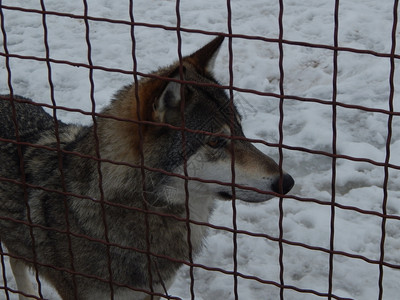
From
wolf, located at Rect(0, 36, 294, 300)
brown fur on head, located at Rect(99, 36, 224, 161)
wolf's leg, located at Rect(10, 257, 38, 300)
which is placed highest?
brown fur on head, located at Rect(99, 36, 224, 161)

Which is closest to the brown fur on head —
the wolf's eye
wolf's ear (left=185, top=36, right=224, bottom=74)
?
wolf's ear (left=185, top=36, right=224, bottom=74)

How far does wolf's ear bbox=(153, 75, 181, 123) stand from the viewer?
2545mm

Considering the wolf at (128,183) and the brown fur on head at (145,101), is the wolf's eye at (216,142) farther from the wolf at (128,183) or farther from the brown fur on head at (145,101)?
the brown fur on head at (145,101)

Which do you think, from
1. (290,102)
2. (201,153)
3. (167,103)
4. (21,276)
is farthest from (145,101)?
(290,102)

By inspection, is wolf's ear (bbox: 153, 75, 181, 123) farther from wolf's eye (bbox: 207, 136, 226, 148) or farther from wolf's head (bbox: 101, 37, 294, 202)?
wolf's eye (bbox: 207, 136, 226, 148)

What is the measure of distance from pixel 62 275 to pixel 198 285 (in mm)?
990

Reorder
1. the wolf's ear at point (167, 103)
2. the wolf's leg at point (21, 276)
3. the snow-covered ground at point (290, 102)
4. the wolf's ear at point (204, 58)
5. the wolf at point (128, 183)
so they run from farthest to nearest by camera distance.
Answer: the snow-covered ground at point (290, 102), the wolf's leg at point (21, 276), the wolf's ear at point (204, 58), the wolf at point (128, 183), the wolf's ear at point (167, 103)

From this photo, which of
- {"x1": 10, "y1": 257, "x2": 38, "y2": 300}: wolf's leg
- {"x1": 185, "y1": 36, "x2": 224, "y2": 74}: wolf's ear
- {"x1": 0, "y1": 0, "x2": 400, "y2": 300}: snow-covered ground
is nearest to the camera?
{"x1": 185, "y1": 36, "x2": 224, "y2": 74}: wolf's ear

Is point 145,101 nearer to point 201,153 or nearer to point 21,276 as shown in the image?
point 201,153

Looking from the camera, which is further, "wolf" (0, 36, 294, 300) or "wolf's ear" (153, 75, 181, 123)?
"wolf" (0, 36, 294, 300)

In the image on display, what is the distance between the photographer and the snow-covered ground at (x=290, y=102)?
3967 mm

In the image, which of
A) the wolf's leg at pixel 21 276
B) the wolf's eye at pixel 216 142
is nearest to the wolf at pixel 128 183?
the wolf's eye at pixel 216 142

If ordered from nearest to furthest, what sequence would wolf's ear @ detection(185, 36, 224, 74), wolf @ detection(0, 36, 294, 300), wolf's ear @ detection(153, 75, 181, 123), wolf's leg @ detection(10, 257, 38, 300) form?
wolf's ear @ detection(153, 75, 181, 123) < wolf @ detection(0, 36, 294, 300) < wolf's ear @ detection(185, 36, 224, 74) < wolf's leg @ detection(10, 257, 38, 300)

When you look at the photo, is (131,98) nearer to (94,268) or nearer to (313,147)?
(94,268)
